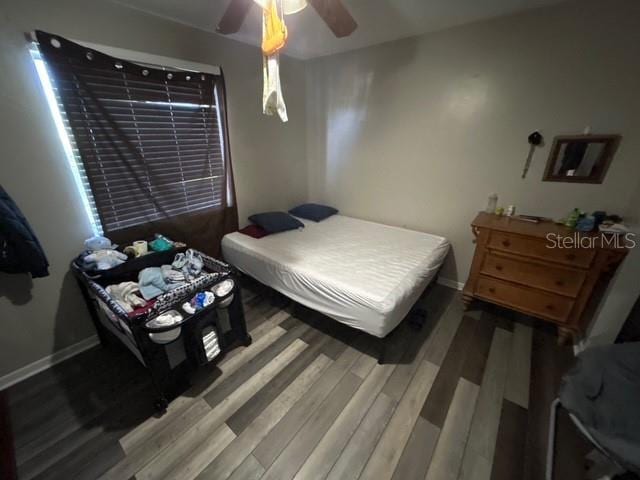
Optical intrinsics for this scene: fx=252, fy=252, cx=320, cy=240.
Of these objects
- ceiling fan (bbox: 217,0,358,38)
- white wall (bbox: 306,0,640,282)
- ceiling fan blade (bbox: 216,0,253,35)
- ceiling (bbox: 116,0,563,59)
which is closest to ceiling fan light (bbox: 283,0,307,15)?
ceiling fan (bbox: 217,0,358,38)

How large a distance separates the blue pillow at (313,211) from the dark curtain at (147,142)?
0.87 m

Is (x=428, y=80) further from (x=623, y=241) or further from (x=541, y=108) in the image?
(x=623, y=241)

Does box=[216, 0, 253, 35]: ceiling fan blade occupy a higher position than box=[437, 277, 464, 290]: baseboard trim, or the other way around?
box=[216, 0, 253, 35]: ceiling fan blade

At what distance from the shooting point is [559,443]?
1290mm

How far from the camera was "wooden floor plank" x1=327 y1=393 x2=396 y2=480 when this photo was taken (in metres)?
1.21

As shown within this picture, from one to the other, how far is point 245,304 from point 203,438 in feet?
3.94

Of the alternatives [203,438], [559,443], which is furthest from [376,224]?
[203,438]

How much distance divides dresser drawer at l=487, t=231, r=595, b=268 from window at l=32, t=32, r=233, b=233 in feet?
8.10

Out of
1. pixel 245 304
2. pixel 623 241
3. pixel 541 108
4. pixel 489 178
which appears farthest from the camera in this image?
pixel 245 304

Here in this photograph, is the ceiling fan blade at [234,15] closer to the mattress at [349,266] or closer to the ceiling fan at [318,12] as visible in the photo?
the ceiling fan at [318,12]

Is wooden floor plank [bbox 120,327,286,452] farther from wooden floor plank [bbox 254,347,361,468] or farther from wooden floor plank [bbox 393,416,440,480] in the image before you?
wooden floor plank [bbox 393,416,440,480]

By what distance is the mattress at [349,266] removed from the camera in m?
1.65

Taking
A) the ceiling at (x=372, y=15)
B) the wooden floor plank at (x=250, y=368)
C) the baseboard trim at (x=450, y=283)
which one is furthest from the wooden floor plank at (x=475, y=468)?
the ceiling at (x=372, y=15)

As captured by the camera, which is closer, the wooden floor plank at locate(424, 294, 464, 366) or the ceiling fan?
the ceiling fan
